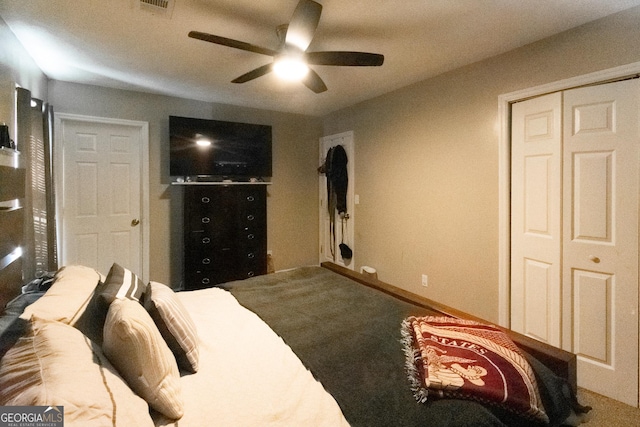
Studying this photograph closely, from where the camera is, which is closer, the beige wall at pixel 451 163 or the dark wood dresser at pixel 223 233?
the beige wall at pixel 451 163

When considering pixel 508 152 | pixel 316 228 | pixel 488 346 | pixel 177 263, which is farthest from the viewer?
pixel 316 228

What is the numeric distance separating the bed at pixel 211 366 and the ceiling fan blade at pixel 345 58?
5.33ft

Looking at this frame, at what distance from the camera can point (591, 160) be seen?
6.57ft

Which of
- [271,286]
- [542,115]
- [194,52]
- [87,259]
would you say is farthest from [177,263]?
[542,115]

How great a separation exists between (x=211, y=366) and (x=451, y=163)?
2.63 meters

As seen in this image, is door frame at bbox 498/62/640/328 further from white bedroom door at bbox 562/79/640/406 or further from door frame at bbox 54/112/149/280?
door frame at bbox 54/112/149/280

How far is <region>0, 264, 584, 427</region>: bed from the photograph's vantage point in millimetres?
787

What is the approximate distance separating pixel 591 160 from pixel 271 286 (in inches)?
94.9

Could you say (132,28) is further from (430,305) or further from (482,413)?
(482,413)

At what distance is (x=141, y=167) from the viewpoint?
3.48m

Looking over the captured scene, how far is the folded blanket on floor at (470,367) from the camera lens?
3.42 ft

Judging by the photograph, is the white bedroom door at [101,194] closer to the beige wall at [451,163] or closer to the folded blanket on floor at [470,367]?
the beige wall at [451,163]

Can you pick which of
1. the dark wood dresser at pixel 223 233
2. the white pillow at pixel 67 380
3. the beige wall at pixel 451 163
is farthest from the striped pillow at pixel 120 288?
the beige wall at pixel 451 163

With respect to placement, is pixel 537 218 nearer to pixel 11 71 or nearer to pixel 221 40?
pixel 221 40
